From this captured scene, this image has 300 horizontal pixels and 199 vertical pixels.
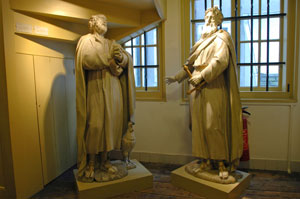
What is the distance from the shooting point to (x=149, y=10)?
10.5 ft

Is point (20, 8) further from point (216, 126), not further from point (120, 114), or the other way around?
point (216, 126)

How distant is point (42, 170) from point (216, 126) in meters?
1.89

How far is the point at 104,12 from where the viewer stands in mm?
2869

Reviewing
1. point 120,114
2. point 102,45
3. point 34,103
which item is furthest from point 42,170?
point 102,45

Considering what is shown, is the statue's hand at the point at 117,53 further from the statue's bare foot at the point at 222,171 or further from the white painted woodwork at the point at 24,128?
the statue's bare foot at the point at 222,171

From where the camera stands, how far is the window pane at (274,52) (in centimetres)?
311

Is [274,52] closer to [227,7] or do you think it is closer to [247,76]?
[247,76]

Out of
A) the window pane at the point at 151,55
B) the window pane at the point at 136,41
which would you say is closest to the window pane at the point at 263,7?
the window pane at the point at 151,55

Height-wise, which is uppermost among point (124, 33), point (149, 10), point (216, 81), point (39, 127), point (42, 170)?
point (149, 10)

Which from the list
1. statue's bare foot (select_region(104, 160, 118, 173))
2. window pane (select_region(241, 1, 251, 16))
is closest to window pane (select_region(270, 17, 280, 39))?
window pane (select_region(241, 1, 251, 16))

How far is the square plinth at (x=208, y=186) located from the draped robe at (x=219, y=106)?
25 cm

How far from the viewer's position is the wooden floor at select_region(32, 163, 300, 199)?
8.10 ft

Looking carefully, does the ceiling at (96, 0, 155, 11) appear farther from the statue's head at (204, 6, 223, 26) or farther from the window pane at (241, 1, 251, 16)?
the window pane at (241, 1, 251, 16)

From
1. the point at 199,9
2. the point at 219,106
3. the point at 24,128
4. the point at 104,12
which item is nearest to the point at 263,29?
the point at 199,9
